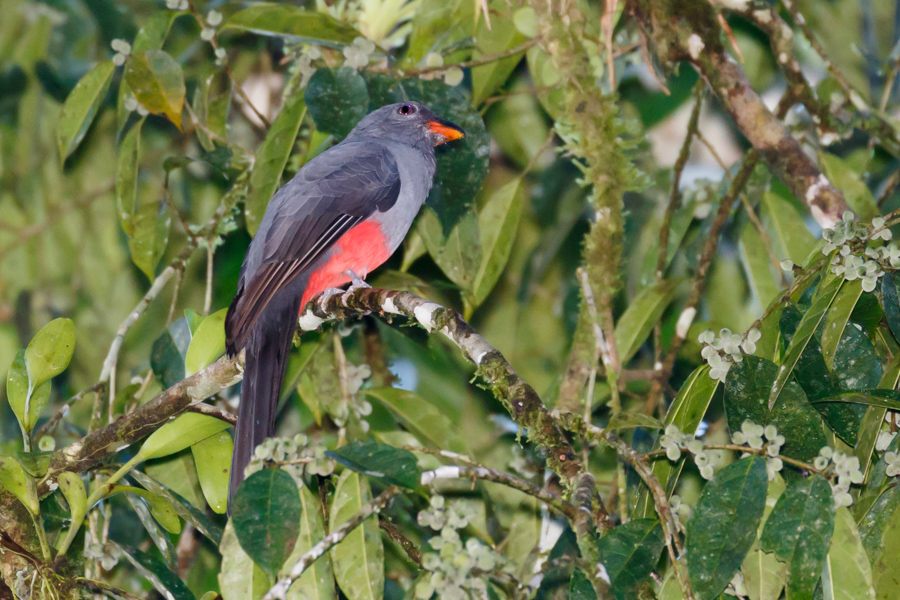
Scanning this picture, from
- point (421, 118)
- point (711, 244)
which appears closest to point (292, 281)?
point (421, 118)

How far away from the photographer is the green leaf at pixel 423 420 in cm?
330

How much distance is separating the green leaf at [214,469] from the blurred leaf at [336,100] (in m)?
1.16

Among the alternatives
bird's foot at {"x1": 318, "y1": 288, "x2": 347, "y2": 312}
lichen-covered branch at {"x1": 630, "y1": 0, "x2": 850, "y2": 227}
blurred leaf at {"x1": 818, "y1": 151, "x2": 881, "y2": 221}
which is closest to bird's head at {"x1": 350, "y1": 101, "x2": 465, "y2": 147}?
bird's foot at {"x1": 318, "y1": 288, "x2": 347, "y2": 312}

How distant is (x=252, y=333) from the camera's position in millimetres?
2902

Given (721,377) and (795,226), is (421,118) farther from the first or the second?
(721,377)

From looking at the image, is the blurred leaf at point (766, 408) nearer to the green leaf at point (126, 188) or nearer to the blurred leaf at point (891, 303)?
the blurred leaf at point (891, 303)

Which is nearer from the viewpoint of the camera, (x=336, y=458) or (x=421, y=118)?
(x=336, y=458)

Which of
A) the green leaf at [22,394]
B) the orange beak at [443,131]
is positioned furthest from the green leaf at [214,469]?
the orange beak at [443,131]

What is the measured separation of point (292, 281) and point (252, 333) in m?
0.45

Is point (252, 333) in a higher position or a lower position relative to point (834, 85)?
lower

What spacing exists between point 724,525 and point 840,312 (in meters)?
0.57

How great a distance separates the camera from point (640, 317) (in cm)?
342

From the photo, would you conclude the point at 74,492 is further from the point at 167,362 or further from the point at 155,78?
the point at 155,78

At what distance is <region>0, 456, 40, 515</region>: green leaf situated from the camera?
2152 millimetres
